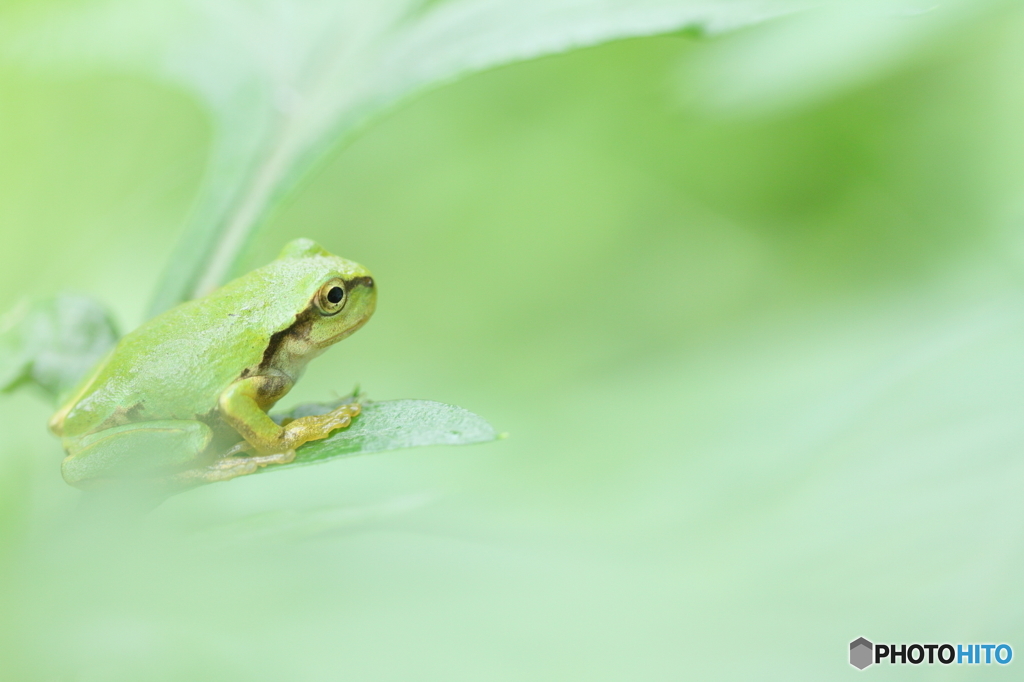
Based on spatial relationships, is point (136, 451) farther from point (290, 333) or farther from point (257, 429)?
point (290, 333)

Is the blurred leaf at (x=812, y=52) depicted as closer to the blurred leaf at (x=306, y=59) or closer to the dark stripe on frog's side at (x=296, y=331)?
the blurred leaf at (x=306, y=59)

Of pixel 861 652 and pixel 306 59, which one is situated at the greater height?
pixel 306 59

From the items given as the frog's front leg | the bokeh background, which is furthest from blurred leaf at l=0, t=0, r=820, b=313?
the frog's front leg

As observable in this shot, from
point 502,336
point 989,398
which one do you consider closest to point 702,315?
point 502,336

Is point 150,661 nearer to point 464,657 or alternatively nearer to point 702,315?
point 464,657

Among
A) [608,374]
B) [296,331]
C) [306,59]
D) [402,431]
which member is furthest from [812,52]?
[402,431]

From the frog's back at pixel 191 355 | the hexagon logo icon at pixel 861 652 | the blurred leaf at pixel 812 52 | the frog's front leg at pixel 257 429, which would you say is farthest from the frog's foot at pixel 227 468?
the blurred leaf at pixel 812 52

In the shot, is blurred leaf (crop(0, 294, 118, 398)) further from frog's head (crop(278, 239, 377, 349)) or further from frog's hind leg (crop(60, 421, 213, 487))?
frog's head (crop(278, 239, 377, 349))
